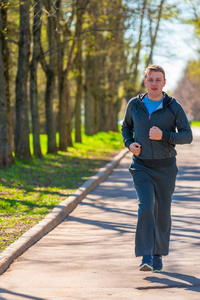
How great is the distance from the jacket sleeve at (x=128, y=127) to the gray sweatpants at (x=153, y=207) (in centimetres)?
22

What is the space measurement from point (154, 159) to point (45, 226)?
9.37 feet

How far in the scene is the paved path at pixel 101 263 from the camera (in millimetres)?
5590

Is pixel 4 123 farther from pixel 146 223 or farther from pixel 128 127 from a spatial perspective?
pixel 146 223

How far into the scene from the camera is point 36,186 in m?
13.9

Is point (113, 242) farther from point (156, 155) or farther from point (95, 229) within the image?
point (156, 155)

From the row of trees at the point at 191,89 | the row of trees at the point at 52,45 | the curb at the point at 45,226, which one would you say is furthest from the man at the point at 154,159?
the row of trees at the point at 191,89

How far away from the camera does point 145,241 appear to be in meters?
6.15

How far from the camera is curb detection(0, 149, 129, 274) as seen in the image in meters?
6.83

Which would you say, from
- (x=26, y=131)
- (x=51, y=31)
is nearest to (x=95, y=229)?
(x=26, y=131)

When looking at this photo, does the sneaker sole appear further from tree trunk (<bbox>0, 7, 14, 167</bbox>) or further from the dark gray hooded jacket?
tree trunk (<bbox>0, 7, 14, 167</bbox>)

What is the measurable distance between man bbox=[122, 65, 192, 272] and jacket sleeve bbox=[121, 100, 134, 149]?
0.02m

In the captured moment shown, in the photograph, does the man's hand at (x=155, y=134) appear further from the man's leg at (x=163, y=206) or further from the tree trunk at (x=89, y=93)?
the tree trunk at (x=89, y=93)

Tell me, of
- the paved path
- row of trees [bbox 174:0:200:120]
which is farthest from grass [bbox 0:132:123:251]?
row of trees [bbox 174:0:200:120]

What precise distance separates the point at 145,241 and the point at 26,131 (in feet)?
44.3
